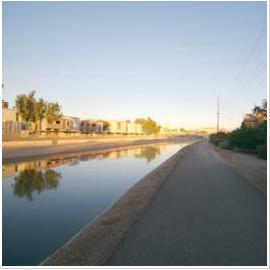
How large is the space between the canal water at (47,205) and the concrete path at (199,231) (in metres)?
2.09

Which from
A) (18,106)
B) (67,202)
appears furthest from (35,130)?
(67,202)

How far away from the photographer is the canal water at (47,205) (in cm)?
877

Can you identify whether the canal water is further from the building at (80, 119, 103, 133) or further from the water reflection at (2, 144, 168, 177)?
the building at (80, 119, 103, 133)

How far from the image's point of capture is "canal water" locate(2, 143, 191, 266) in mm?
8766

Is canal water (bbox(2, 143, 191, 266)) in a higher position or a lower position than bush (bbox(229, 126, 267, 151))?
lower

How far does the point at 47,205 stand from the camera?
44.8 feet

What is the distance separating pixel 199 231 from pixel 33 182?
13.3 m

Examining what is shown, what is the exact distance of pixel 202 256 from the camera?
21.5 ft

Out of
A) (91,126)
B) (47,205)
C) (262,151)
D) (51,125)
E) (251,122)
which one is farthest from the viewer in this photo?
(91,126)

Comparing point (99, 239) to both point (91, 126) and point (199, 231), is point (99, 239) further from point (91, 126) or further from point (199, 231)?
point (91, 126)

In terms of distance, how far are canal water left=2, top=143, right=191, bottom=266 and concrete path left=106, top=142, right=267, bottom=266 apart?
2.09 m

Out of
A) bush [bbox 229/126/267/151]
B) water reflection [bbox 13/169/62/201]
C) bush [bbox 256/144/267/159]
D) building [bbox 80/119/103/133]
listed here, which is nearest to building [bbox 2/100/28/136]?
bush [bbox 229/126/267/151]

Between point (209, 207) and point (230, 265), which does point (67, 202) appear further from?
point (230, 265)

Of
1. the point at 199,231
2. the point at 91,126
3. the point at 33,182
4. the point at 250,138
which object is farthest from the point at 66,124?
the point at 199,231
